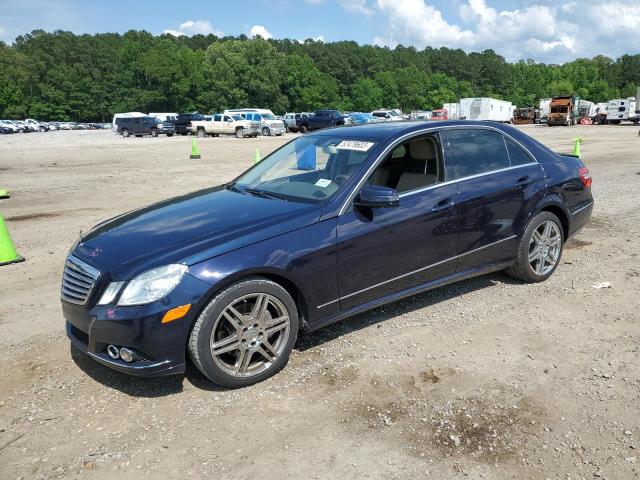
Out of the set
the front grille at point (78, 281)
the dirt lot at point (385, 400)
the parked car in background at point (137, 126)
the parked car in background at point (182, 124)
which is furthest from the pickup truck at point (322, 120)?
the front grille at point (78, 281)

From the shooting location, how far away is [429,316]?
4.64 metres

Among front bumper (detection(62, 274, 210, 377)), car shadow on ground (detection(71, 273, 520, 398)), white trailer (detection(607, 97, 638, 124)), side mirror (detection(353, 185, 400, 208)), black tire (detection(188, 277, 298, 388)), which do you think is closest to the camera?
front bumper (detection(62, 274, 210, 377))

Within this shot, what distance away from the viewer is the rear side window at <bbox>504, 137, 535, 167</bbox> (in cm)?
506

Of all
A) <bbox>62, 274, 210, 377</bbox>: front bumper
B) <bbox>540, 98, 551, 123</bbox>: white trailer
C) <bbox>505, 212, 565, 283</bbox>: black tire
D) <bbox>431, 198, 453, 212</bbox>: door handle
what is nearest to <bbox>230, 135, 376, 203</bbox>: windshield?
<bbox>431, 198, 453, 212</bbox>: door handle

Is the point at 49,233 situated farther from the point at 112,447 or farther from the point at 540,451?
the point at 540,451

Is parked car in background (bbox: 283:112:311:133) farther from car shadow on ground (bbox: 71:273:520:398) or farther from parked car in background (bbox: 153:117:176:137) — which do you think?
car shadow on ground (bbox: 71:273:520:398)

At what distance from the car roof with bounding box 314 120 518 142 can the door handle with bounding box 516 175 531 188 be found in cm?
50

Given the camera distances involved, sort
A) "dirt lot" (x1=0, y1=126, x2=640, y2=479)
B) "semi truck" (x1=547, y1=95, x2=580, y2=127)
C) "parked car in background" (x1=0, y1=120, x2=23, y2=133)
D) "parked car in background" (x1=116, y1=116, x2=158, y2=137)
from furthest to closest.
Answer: "parked car in background" (x1=0, y1=120, x2=23, y2=133), "semi truck" (x1=547, y1=95, x2=580, y2=127), "parked car in background" (x1=116, y1=116, x2=158, y2=137), "dirt lot" (x1=0, y1=126, x2=640, y2=479)

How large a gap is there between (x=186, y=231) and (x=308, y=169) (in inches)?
55.5

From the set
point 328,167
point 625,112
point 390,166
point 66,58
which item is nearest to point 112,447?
point 328,167

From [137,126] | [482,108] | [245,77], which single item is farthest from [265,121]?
[245,77]

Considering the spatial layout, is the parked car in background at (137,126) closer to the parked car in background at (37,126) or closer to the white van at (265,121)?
the white van at (265,121)

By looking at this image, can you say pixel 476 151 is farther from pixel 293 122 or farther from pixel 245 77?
pixel 245 77

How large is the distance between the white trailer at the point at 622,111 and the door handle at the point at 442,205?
61143 mm
